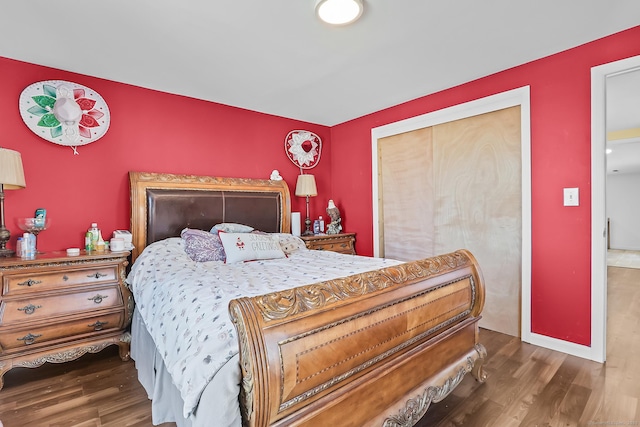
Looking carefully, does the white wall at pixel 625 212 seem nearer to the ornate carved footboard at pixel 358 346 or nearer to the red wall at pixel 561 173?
the red wall at pixel 561 173

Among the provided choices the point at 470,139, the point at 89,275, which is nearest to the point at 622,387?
the point at 470,139

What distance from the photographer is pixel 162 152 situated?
3047 millimetres

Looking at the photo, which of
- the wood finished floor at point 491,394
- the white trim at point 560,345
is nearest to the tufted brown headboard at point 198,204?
the wood finished floor at point 491,394

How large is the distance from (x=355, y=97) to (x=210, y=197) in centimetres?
190

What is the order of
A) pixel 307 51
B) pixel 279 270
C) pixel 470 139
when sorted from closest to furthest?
1. pixel 279 270
2. pixel 307 51
3. pixel 470 139

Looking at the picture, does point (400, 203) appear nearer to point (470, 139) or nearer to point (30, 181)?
point (470, 139)

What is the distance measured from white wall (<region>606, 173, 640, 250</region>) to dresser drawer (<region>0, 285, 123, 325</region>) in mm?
11374

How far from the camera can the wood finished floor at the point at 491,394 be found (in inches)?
65.1

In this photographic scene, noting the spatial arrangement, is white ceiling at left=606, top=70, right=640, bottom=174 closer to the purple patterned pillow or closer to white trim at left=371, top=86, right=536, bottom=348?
white trim at left=371, top=86, right=536, bottom=348

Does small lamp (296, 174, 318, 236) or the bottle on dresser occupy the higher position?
small lamp (296, 174, 318, 236)

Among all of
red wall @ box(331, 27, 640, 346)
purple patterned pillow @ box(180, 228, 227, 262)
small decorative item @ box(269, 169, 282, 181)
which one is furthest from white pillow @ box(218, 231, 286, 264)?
red wall @ box(331, 27, 640, 346)

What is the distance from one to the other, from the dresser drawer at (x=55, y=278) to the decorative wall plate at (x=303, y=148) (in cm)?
240

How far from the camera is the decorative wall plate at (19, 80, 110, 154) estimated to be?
7.95 ft

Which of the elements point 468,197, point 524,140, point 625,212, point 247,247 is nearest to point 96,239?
point 247,247
